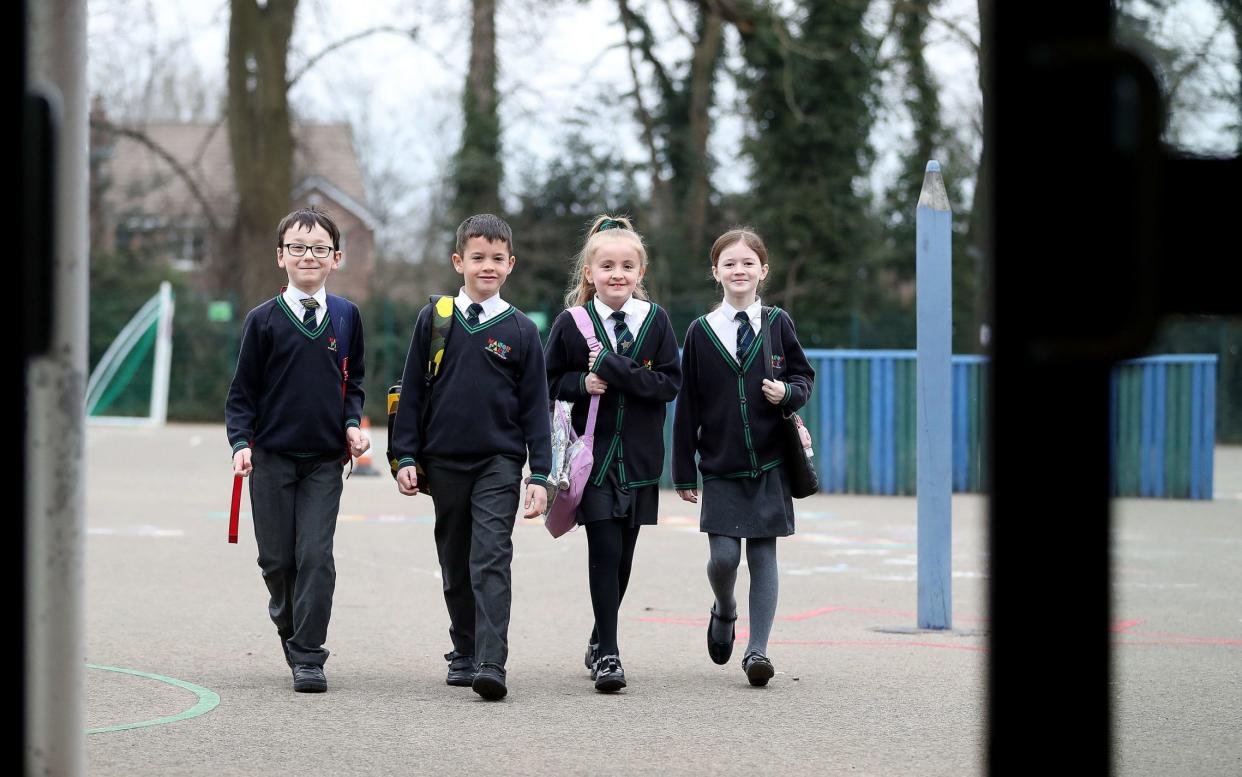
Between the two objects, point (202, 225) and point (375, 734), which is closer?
point (375, 734)

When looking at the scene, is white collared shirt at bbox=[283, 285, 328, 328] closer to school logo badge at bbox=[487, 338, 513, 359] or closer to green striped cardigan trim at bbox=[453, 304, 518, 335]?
green striped cardigan trim at bbox=[453, 304, 518, 335]

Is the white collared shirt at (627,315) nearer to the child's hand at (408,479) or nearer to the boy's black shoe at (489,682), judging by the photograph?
the child's hand at (408,479)

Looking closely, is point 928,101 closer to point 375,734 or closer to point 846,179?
point 846,179

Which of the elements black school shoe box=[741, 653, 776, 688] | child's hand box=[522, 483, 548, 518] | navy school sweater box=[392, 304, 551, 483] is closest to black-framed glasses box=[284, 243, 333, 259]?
navy school sweater box=[392, 304, 551, 483]

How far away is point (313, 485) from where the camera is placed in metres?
6.13

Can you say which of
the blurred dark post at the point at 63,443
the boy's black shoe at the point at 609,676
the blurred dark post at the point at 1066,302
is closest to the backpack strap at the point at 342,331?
the boy's black shoe at the point at 609,676

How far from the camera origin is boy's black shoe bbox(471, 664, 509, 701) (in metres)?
5.64

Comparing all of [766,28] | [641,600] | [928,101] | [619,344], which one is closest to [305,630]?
[619,344]

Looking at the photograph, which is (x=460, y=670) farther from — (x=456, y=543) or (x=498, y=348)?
(x=498, y=348)

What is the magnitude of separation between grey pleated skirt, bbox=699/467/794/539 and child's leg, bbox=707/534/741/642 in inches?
2.0

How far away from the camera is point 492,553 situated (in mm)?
5926

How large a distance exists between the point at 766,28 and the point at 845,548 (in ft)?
61.0

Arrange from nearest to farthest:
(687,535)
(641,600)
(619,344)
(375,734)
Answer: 1. (375,734)
2. (619,344)
3. (641,600)
4. (687,535)

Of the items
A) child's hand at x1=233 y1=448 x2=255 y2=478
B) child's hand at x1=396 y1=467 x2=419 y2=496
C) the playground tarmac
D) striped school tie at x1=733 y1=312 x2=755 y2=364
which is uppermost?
striped school tie at x1=733 y1=312 x2=755 y2=364
